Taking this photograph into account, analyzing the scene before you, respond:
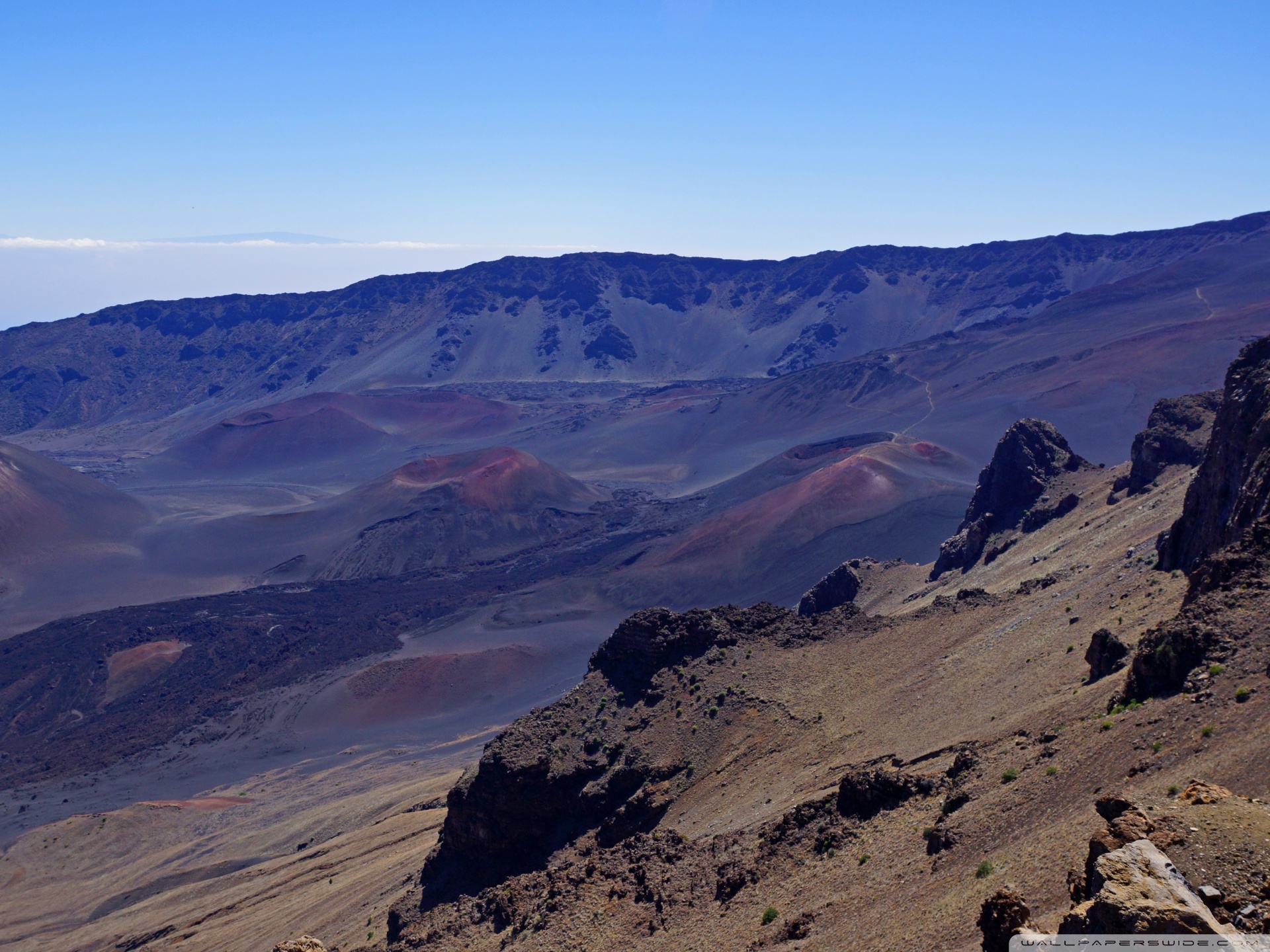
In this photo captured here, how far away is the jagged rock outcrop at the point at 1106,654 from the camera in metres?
17.6

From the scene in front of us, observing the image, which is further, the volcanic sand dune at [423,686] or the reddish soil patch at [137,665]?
the reddish soil patch at [137,665]

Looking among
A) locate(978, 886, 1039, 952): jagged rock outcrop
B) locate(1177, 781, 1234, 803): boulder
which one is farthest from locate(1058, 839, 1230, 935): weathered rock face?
locate(1177, 781, 1234, 803): boulder

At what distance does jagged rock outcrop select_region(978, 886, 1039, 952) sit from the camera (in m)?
9.41

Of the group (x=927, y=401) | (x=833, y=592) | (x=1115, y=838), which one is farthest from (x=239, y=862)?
(x=927, y=401)

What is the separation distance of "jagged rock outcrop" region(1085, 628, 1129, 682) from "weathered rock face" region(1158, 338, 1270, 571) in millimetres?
4173

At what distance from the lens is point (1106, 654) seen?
1781 centimetres

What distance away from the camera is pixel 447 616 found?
240 ft

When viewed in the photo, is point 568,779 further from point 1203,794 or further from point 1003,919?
point 1203,794

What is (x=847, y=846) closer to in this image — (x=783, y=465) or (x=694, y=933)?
(x=694, y=933)

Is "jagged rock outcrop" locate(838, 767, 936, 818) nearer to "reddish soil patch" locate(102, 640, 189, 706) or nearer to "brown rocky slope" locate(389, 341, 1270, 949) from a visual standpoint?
"brown rocky slope" locate(389, 341, 1270, 949)

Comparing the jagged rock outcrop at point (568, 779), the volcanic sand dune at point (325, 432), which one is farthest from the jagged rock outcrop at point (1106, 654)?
the volcanic sand dune at point (325, 432)

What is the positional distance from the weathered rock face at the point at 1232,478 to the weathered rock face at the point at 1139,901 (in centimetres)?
1368

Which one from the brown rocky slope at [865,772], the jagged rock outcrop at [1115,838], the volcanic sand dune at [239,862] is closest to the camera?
the jagged rock outcrop at [1115,838]

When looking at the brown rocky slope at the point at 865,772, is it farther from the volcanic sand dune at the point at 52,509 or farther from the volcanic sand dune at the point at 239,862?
the volcanic sand dune at the point at 52,509
